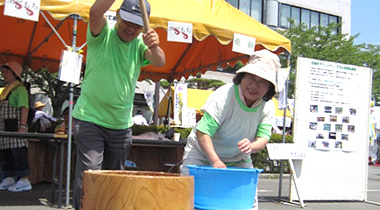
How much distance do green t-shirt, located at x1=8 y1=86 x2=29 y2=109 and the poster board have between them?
161 inches

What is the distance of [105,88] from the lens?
283cm

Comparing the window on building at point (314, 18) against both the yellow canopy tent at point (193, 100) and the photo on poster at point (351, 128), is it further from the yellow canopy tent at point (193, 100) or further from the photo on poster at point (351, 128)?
the photo on poster at point (351, 128)

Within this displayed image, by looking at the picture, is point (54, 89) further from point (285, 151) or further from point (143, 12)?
point (143, 12)

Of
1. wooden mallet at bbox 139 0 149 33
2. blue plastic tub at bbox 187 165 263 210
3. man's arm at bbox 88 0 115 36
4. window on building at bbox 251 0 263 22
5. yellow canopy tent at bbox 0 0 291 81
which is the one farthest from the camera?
window on building at bbox 251 0 263 22

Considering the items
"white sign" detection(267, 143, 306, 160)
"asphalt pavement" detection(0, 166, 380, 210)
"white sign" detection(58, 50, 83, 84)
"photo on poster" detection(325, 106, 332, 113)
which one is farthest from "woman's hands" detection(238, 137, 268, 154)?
"photo on poster" detection(325, 106, 332, 113)

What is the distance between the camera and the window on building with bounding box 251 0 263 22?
32938mm

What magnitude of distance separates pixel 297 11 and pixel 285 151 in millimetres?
29952

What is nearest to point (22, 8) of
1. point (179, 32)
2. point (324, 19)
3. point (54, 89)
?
point (179, 32)

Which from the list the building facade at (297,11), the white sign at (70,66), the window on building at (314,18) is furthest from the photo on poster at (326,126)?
the window on building at (314,18)

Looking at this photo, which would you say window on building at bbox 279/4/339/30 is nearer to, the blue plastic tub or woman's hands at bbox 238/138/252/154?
woman's hands at bbox 238/138/252/154

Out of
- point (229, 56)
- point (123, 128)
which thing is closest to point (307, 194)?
point (229, 56)

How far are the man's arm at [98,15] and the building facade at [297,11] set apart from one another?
29.5 metres

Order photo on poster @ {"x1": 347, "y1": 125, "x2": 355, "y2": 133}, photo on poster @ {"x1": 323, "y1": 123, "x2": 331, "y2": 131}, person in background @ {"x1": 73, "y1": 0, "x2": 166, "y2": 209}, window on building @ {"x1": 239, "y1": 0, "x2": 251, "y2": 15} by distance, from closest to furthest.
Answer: person in background @ {"x1": 73, "y1": 0, "x2": 166, "y2": 209}, photo on poster @ {"x1": 323, "y1": 123, "x2": 331, "y2": 131}, photo on poster @ {"x1": 347, "y1": 125, "x2": 355, "y2": 133}, window on building @ {"x1": 239, "y1": 0, "x2": 251, "y2": 15}

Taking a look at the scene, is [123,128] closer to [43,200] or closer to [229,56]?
[43,200]
